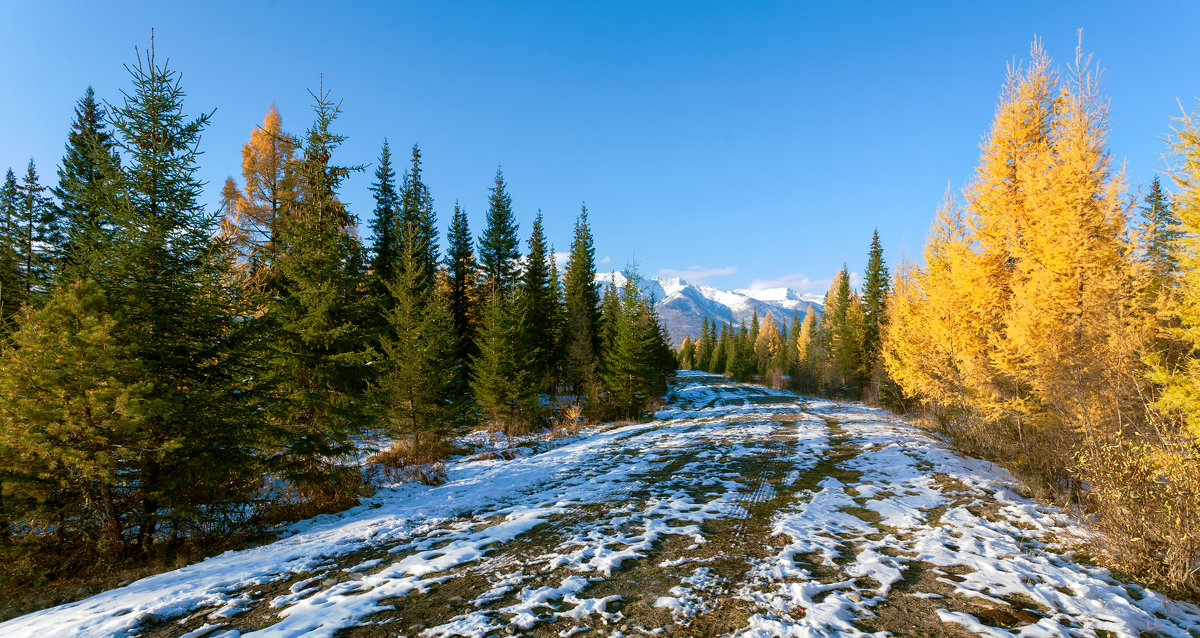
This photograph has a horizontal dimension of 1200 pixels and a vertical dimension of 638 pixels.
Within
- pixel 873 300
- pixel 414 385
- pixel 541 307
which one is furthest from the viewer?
pixel 873 300

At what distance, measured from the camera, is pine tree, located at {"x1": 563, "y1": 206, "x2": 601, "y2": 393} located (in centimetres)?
2534

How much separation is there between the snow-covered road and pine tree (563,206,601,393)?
16.3m

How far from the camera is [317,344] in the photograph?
31.6 ft

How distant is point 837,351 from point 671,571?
42259 millimetres

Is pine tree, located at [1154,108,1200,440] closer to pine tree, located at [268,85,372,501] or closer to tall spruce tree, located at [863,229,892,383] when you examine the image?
pine tree, located at [268,85,372,501]

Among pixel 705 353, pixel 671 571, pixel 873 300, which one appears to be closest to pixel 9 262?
pixel 671 571

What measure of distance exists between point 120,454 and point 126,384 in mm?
989

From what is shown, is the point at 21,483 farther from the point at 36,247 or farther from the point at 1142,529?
the point at 36,247

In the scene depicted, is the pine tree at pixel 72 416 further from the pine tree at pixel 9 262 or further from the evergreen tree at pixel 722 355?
the evergreen tree at pixel 722 355

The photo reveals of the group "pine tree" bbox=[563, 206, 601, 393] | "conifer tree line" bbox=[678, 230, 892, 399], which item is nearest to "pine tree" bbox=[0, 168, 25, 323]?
"pine tree" bbox=[563, 206, 601, 393]

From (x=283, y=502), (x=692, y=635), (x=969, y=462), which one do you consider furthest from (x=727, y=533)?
(x=283, y=502)

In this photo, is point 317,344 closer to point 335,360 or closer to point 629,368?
point 335,360

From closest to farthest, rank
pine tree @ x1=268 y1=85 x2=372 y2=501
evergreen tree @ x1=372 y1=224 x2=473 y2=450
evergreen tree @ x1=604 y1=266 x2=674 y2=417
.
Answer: pine tree @ x1=268 y1=85 x2=372 y2=501
evergreen tree @ x1=372 y1=224 x2=473 y2=450
evergreen tree @ x1=604 y1=266 x2=674 y2=417

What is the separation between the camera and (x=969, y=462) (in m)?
9.62
